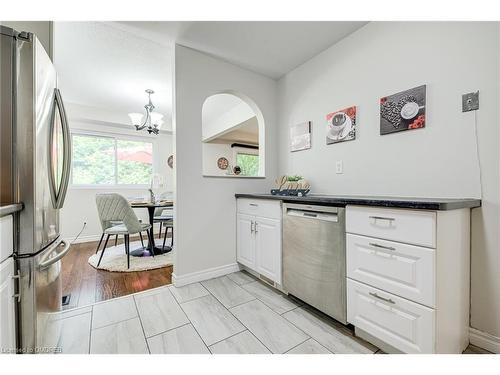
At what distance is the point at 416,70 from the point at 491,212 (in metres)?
1.05

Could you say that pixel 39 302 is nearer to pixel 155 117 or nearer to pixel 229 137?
pixel 155 117

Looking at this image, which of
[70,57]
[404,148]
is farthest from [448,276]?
[70,57]

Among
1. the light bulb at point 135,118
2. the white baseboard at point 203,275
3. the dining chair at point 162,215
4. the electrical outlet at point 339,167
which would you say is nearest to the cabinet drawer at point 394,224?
the electrical outlet at point 339,167

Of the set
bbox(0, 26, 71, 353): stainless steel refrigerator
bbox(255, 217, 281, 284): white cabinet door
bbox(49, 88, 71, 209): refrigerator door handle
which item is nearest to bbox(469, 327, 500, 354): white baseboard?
bbox(255, 217, 281, 284): white cabinet door

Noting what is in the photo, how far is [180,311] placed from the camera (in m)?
1.69

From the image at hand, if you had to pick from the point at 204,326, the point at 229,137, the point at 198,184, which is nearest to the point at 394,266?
the point at 204,326

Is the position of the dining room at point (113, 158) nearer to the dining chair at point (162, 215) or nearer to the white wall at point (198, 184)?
the dining chair at point (162, 215)

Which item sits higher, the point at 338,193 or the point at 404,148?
the point at 404,148

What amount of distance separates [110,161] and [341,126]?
13.8 feet

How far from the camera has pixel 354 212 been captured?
4.40 ft

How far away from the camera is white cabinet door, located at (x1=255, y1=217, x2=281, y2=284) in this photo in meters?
1.93

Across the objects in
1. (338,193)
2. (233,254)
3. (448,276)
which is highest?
(338,193)
